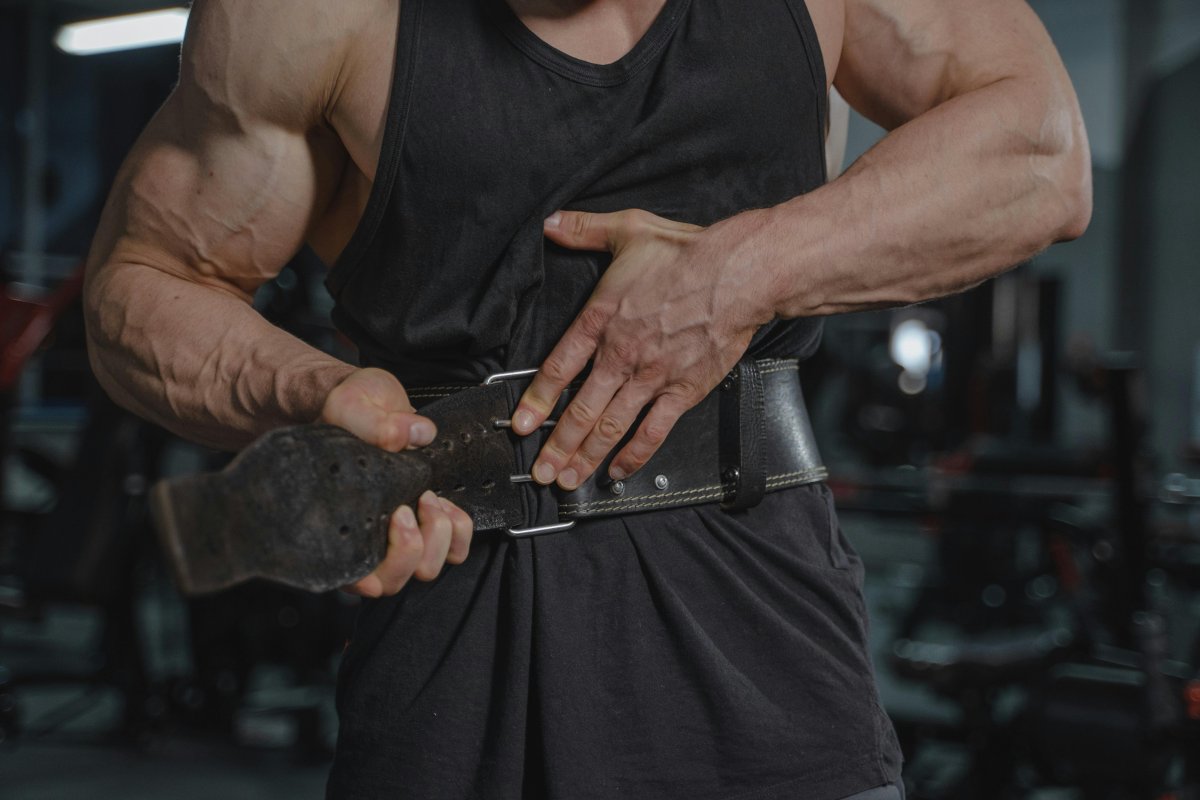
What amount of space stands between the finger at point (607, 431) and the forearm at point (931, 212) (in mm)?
130

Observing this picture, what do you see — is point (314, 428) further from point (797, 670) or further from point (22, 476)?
point (22, 476)

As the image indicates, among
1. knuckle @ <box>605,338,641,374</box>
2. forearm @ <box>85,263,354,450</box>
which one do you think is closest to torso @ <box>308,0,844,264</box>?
forearm @ <box>85,263,354,450</box>

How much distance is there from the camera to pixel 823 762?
32.5 inches

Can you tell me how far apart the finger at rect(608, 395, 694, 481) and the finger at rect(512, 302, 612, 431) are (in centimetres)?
7

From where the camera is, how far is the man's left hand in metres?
0.80

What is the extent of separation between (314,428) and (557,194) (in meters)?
0.29

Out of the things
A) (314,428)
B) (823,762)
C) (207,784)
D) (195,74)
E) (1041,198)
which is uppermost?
(195,74)

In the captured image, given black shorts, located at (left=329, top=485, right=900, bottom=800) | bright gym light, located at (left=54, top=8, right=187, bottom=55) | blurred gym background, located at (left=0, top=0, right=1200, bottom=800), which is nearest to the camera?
black shorts, located at (left=329, top=485, right=900, bottom=800)

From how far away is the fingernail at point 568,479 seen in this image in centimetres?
81

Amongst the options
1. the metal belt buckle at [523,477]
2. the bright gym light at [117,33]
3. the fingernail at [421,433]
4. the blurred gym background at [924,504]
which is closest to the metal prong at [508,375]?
the metal belt buckle at [523,477]

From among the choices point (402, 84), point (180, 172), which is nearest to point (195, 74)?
point (180, 172)

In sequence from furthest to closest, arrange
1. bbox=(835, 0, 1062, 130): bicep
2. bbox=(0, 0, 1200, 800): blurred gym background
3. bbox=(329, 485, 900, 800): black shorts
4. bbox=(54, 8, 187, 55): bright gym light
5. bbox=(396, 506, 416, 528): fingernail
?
bbox=(54, 8, 187, 55): bright gym light
bbox=(0, 0, 1200, 800): blurred gym background
bbox=(835, 0, 1062, 130): bicep
bbox=(329, 485, 900, 800): black shorts
bbox=(396, 506, 416, 528): fingernail

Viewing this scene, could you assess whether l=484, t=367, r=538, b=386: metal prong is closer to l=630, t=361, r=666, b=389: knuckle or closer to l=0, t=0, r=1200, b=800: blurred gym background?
l=630, t=361, r=666, b=389: knuckle

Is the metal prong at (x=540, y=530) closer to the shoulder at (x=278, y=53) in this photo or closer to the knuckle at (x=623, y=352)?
the knuckle at (x=623, y=352)
